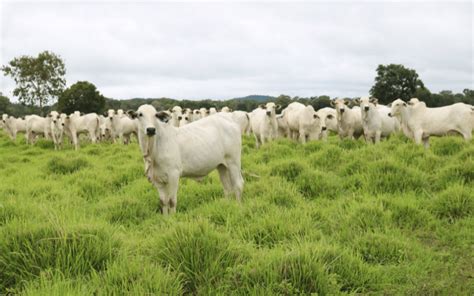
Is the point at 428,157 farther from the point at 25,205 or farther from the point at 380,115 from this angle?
the point at 25,205


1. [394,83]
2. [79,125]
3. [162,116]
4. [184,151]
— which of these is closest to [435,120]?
[184,151]

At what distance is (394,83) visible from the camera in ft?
196

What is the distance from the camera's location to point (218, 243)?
389 cm

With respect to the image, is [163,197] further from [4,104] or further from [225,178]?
[4,104]

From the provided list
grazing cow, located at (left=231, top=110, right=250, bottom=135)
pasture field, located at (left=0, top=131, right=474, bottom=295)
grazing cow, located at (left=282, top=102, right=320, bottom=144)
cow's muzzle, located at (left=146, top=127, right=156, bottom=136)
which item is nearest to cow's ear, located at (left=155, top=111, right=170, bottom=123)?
cow's muzzle, located at (left=146, top=127, right=156, bottom=136)

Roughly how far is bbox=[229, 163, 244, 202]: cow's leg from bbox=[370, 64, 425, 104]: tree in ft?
183

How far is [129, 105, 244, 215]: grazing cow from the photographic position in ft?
21.9

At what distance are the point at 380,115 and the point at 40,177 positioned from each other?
11.6 m

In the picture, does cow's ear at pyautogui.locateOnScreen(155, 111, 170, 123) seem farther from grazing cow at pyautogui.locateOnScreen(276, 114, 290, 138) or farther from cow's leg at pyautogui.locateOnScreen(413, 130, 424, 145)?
grazing cow at pyautogui.locateOnScreen(276, 114, 290, 138)

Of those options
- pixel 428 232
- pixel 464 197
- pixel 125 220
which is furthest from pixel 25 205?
pixel 464 197

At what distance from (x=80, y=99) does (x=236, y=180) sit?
55978mm

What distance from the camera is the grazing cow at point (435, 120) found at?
1357 centimetres

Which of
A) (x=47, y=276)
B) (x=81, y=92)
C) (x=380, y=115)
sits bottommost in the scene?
(x=47, y=276)

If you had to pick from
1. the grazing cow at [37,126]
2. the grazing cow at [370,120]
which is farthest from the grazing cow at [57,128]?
the grazing cow at [370,120]
